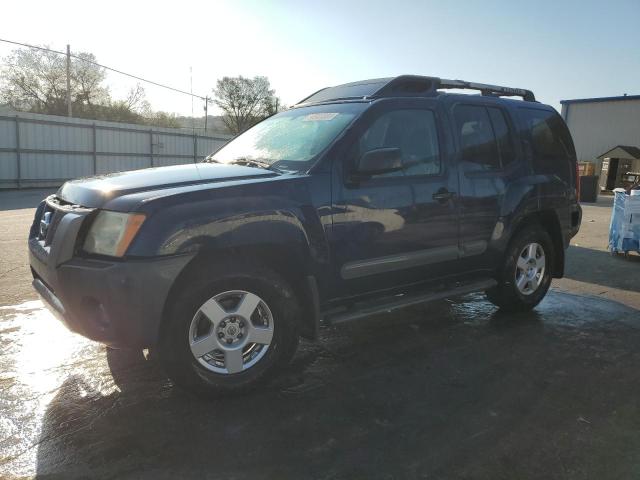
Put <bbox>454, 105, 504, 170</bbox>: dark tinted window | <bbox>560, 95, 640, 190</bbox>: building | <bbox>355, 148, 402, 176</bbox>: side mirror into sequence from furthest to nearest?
<bbox>560, 95, 640, 190</bbox>: building < <bbox>454, 105, 504, 170</bbox>: dark tinted window < <bbox>355, 148, 402, 176</bbox>: side mirror

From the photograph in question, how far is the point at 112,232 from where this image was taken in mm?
2770

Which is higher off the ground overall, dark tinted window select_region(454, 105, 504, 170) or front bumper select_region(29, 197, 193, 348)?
dark tinted window select_region(454, 105, 504, 170)

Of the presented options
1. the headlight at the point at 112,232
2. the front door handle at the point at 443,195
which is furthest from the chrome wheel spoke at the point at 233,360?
the front door handle at the point at 443,195

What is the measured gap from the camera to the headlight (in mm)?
2705

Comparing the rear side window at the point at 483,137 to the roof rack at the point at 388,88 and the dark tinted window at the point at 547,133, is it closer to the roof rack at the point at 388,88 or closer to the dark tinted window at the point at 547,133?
the roof rack at the point at 388,88

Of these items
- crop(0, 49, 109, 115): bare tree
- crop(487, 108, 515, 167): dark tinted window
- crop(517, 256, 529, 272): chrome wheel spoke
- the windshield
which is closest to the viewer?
the windshield

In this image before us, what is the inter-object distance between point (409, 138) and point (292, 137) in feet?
Result: 2.91

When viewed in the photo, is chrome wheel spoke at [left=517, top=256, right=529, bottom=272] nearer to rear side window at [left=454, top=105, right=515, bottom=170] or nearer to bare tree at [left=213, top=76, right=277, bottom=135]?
rear side window at [left=454, top=105, right=515, bottom=170]

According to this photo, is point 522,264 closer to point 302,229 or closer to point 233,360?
point 302,229

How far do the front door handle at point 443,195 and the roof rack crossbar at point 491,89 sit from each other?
38.2 inches

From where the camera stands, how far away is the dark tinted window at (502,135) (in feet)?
14.9

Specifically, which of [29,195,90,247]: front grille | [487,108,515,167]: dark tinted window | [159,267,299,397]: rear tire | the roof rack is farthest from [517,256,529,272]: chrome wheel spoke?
[29,195,90,247]: front grille

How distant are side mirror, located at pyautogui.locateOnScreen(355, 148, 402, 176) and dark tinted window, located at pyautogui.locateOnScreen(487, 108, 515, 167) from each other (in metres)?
1.54

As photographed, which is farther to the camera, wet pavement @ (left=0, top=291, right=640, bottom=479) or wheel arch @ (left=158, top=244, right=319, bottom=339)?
wheel arch @ (left=158, top=244, right=319, bottom=339)
